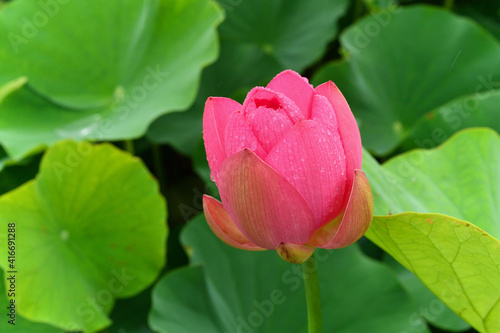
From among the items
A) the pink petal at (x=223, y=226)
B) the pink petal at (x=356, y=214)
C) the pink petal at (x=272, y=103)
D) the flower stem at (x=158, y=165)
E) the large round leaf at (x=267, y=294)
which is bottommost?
the flower stem at (x=158, y=165)

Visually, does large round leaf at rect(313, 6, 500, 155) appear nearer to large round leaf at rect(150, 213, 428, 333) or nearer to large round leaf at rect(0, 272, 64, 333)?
large round leaf at rect(150, 213, 428, 333)

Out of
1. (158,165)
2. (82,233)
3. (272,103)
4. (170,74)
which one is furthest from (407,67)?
(272,103)

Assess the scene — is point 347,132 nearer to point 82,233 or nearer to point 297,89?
point 297,89

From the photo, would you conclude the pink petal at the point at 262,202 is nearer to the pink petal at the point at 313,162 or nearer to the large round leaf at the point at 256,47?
the pink petal at the point at 313,162

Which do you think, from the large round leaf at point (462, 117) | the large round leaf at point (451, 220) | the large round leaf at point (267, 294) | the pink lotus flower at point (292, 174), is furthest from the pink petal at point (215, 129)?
the large round leaf at point (462, 117)

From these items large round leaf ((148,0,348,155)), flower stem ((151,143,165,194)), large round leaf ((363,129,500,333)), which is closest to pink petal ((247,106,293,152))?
large round leaf ((363,129,500,333))

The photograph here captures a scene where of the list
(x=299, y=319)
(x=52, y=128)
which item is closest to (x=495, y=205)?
(x=299, y=319)
